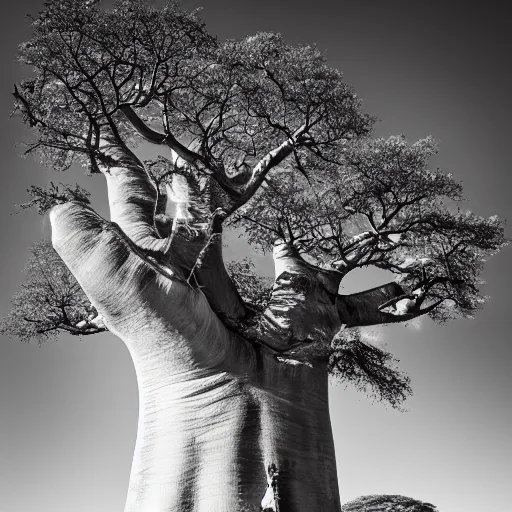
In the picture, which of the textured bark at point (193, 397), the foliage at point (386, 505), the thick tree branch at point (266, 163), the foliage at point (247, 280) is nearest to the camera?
the textured bark at point (193, 397)

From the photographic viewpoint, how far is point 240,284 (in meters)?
10.5

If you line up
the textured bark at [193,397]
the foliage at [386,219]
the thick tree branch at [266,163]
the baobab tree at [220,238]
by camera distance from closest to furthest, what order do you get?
the textured bark at [193,397] < the baobab tree at [220,238] < the thick tree branch at [266,163] < the foliage at [386,219]

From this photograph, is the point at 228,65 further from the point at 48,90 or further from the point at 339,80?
the point at 48,90

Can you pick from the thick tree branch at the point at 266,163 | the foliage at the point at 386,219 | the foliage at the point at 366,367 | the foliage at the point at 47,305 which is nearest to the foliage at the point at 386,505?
the foliage at the point at 366,367

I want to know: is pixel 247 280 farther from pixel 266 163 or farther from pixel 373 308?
pixel 266 163

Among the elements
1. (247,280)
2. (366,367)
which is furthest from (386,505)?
(247,280)

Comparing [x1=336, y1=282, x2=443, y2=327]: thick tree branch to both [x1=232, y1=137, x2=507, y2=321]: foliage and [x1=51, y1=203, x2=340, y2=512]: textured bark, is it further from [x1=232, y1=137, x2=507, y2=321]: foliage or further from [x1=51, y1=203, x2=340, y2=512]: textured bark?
[x1=51, y1=203, x2=340, y2=512]: textured bark

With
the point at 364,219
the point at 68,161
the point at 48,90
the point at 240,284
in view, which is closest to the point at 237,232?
the point at 240,284

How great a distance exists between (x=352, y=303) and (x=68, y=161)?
473 cm

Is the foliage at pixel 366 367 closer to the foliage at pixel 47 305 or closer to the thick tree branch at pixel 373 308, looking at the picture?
the thick tree branch at pixel 373 308

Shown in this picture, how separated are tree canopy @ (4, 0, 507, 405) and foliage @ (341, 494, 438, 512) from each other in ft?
5.81

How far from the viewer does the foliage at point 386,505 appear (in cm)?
952

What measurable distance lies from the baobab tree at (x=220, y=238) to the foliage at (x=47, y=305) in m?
0.03

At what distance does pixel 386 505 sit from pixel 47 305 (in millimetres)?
6485
